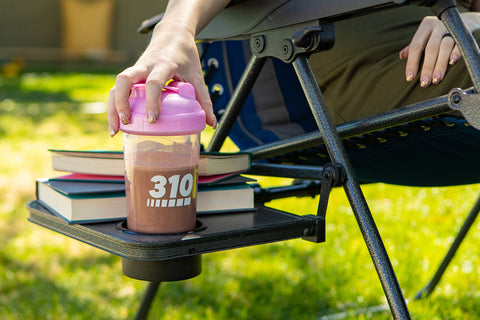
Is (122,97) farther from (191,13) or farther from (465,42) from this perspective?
(465,42)

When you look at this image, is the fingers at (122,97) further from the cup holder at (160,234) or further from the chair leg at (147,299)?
the chair leg at (147,299)

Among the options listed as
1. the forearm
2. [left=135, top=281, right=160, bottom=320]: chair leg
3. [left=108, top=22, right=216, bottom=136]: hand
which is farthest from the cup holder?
[left=135, top=281, right=160, bottom=320]: chair leg

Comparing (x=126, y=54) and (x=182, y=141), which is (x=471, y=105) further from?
(x=126, y=54)

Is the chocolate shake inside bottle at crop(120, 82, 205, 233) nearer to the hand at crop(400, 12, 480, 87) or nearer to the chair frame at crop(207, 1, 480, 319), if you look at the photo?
the chair frame at crop(207, 1, 480, 319)

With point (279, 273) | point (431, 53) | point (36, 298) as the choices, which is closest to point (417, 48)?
point (431, 53)

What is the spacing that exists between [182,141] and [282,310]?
134cm

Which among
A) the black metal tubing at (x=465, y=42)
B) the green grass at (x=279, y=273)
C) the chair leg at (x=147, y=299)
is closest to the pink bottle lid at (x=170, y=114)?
the black metal tubing at (x=465, y=42)

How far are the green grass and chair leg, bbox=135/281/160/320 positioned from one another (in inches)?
12.6

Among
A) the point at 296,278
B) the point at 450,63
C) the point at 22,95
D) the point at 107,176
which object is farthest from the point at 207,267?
the point at 22,95

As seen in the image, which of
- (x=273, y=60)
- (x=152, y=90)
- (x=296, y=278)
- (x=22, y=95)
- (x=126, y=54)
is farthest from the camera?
(x=126, y=54)

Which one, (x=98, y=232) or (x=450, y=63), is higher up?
(x=450, y=63)

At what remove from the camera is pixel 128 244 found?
0.91m

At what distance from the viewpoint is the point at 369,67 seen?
1.35m

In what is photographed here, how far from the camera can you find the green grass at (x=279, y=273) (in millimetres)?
2096
